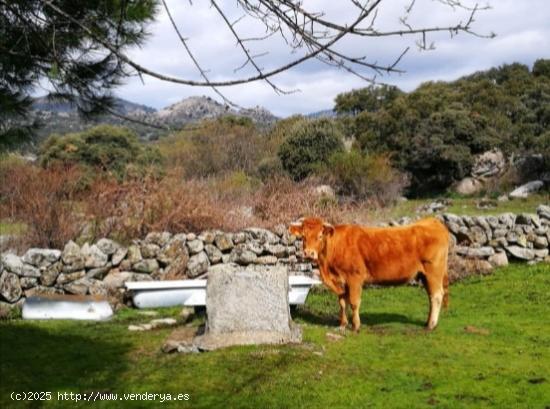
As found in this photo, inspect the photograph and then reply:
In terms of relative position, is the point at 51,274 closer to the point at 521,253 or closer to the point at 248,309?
the point at 248,309

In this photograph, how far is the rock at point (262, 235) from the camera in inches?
571

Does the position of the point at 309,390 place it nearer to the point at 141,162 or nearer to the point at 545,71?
the point at 141,162

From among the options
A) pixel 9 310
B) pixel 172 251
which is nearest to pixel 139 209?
pixel 172 251

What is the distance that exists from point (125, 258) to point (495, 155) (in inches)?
1157

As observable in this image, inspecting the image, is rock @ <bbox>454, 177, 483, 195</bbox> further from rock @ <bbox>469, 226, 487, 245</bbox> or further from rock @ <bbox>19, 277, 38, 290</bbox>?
rock @ <bbox>19, 277, 38, 290</bbox>

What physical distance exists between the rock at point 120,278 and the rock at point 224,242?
155 cm

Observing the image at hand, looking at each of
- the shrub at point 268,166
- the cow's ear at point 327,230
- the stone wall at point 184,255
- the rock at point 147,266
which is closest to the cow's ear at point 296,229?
the cow's ear at point 327,230

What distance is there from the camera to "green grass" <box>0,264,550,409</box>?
6652mm

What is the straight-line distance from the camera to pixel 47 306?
435 inches

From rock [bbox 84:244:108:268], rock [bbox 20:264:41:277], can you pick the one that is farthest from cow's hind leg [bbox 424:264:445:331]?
rock [bbox 20:264:41:277]

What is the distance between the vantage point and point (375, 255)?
986 cm

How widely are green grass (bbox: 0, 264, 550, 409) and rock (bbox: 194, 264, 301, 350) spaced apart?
316 millimetres

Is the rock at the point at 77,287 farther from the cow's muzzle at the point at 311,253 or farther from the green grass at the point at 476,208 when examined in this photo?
the green grass at the point at 476,208

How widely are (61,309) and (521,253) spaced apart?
9588 millimetres
